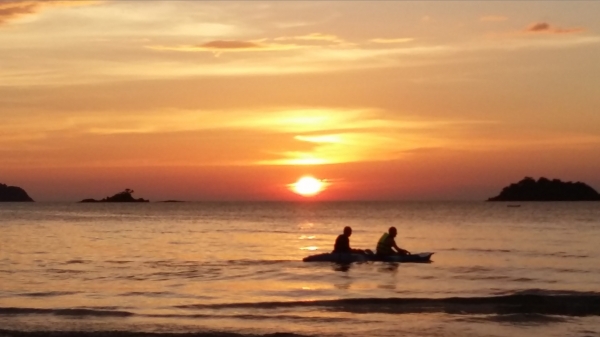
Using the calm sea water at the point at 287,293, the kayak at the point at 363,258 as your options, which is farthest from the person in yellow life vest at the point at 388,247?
the calm sea water at the point at 287,293

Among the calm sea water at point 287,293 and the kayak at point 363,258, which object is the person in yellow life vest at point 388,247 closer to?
the kayak at point 363,258

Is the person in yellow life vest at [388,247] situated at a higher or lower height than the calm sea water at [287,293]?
higher

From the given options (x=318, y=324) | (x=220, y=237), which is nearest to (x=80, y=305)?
(x=318, y=324)

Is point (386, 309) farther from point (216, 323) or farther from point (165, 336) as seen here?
point (165, 336)

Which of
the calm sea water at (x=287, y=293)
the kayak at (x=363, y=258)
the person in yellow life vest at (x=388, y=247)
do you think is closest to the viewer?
the calm sea water at (x=287, y=293)

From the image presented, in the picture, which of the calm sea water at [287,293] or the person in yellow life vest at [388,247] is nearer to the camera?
the calm sea water at [287,293]

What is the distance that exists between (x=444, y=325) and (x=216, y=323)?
5.40m

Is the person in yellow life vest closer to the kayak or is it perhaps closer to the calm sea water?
the kayak

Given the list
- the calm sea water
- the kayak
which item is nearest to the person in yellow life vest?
the kayak

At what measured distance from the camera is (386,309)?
2161 cm

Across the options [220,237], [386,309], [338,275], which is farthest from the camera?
[220,237]

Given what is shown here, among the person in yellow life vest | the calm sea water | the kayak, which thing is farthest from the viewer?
the person in yellow life vest

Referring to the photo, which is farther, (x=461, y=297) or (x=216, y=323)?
(x=461, y=297)

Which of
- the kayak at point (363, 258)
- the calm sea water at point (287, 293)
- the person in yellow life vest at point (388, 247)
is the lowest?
the calm sea water at point (287, 293)
